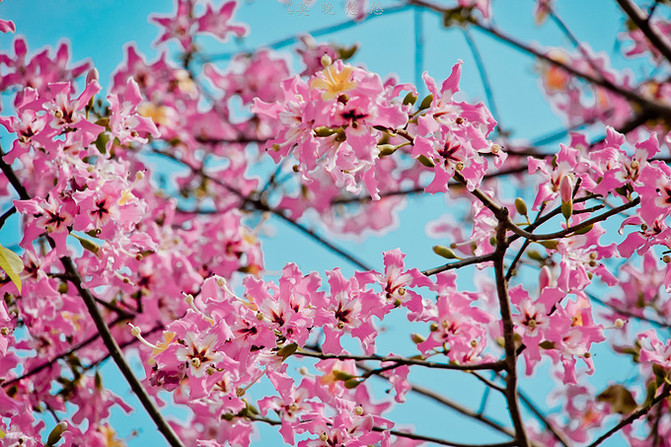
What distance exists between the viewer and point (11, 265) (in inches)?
59.1

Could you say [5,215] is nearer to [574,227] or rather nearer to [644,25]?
[574,227]

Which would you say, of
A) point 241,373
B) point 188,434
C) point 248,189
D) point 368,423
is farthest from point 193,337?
point 248,189

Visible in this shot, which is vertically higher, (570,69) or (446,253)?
(570,69)

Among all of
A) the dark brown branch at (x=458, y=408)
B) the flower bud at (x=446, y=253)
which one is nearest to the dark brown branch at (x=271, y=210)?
the dark brown branch at (x=458, y=408)

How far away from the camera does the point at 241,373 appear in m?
1.52

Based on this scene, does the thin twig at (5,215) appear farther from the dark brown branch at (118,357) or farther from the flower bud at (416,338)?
the flower bud at (416,338)

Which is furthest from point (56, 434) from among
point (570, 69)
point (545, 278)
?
point (570, 69)

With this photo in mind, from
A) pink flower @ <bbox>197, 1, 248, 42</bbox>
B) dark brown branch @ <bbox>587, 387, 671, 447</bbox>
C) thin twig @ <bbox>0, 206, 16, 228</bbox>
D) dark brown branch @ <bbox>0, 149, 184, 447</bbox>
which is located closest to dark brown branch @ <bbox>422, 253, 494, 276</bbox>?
dark brown branch @ <bbox>587, 387, 671, 447</bbox>

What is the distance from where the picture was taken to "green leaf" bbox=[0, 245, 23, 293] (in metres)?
1.39

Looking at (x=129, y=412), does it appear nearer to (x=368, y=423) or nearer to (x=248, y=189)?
(x=368, y=423)

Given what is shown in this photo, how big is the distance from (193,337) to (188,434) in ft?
5.03

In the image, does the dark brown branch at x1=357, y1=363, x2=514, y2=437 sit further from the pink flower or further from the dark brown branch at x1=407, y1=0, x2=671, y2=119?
the pink flower

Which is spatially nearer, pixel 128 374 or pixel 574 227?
pixel 574 227

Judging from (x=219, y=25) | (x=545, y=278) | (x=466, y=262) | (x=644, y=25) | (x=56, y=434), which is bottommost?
(x=56, y=434)
